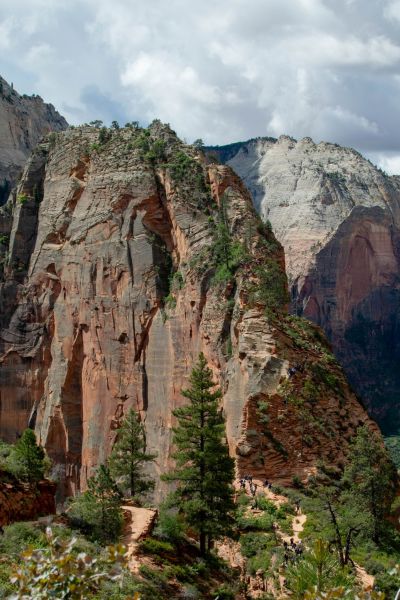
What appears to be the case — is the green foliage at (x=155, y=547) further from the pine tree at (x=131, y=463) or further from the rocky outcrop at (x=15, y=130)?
the rocky outcrop at (x=15, y=130)

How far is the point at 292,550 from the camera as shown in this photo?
101ft

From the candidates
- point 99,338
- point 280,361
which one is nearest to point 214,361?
point 280,361

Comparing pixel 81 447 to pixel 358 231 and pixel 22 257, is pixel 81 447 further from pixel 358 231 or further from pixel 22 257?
pixel 358 231

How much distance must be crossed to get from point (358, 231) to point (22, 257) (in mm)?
83420

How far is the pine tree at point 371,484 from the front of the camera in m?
32.4

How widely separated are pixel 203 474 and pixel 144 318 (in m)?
26.4

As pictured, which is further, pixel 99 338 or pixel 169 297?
pixel 99 338

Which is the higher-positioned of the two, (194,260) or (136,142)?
(136,142)

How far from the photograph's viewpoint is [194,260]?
5256 centimetres

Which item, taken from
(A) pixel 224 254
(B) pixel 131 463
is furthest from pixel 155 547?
(A) pixel 224 254

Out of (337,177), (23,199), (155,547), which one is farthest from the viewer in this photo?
(337,177)

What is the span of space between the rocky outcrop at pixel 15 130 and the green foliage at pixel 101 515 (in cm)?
8193

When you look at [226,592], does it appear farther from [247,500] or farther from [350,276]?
[350,276]

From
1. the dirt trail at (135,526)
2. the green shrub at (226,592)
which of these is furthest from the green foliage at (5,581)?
the green shrub at (226,592)
